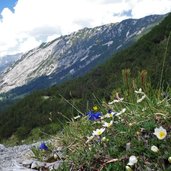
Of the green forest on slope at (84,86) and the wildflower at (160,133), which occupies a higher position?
the wildflower at (160,133)

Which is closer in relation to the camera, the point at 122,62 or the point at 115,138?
the point at 115,138

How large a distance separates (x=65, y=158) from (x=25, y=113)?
129 metres

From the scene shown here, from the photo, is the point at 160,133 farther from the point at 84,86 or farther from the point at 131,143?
the point at 84,86

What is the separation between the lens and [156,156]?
4.66 meters

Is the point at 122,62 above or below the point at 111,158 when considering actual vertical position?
below

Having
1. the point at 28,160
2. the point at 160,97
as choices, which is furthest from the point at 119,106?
the point at 28,160

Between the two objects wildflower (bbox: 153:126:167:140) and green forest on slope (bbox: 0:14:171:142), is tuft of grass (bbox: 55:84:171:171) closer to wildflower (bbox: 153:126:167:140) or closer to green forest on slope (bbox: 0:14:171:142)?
wildflower (bbox: 153:126:167:140)

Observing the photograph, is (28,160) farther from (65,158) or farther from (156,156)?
(156,156)

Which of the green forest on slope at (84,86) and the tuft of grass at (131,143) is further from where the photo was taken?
the green forest on slope at (84,86)

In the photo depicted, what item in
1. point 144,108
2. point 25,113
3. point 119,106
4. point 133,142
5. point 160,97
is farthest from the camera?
point 25,113

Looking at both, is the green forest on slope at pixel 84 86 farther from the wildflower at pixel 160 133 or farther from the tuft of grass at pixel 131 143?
the wildflower at pixel 160 133

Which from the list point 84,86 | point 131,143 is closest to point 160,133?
point 131,143

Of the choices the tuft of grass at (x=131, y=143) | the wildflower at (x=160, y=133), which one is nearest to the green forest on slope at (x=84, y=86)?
the tuft of grass at (x=131, y=143)

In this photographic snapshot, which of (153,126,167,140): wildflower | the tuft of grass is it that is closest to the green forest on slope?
the tuft of grass
